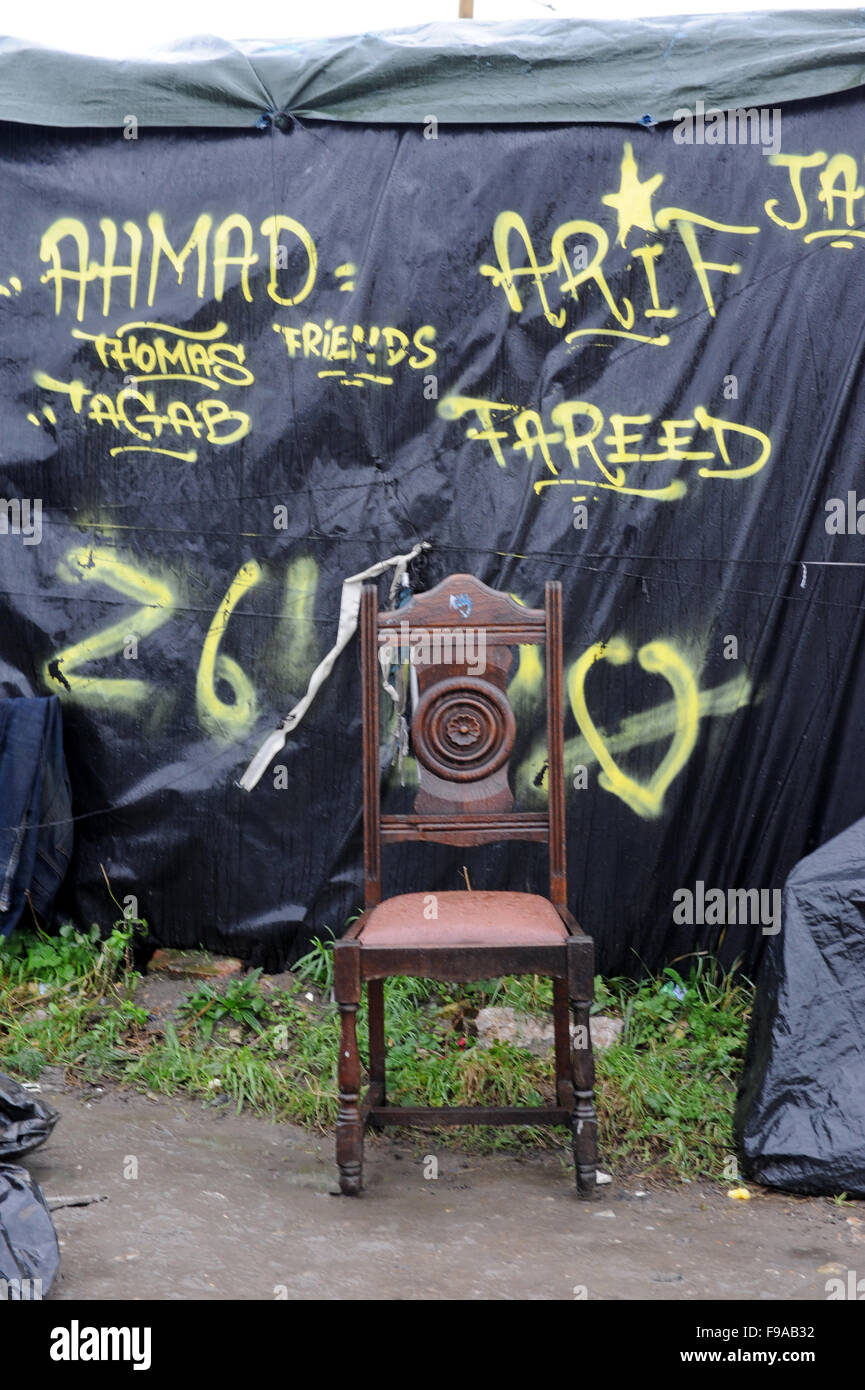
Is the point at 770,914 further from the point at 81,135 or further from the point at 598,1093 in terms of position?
the point at 81,135

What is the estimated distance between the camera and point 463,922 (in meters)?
3.24

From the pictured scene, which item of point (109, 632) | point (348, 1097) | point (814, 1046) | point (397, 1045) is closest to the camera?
point (348, 1097)

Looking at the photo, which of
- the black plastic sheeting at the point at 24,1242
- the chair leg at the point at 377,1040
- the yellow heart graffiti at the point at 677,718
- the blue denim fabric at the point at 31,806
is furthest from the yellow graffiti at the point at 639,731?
the black plastic sheeting at the point at 24,1242

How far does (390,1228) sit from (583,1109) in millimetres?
554

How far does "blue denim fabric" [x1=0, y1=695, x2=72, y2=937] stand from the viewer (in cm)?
425

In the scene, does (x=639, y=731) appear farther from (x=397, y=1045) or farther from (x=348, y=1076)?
(x=348, y=1076)

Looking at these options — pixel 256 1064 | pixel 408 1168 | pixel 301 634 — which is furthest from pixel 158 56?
pixel 408 1168

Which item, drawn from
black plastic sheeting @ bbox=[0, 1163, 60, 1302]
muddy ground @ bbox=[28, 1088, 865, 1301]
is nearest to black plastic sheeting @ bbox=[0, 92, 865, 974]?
muddy ground @ bbox=[28, 1088, 865, 1301]

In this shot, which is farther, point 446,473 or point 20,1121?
point 446,473

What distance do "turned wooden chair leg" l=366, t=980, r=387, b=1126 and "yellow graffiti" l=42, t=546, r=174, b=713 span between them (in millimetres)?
1447

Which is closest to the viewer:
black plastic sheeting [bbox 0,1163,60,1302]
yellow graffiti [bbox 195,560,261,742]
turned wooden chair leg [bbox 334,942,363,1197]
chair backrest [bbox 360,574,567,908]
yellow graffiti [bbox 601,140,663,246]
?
black plastic sheeting [bbox 0,1163,60,1302]

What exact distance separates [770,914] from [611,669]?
3.22 ft

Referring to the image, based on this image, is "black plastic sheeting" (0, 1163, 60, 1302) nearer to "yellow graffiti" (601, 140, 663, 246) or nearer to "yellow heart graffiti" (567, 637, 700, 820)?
"yellow heart graffiti" (567, 637, 700, 820)

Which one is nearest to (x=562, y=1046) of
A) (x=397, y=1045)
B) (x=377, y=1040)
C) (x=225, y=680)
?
(x=377, y=1040)
